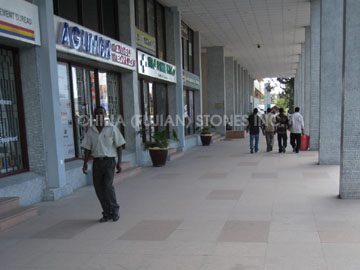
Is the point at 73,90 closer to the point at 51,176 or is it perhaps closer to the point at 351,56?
the point at 51,176

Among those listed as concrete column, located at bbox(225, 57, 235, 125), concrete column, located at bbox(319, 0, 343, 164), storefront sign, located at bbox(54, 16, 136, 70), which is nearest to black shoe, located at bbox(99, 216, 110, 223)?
storefront sign, located at bbox(54, 16, 136, 70)

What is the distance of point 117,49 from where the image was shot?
928cm

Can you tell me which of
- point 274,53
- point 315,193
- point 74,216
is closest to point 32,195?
point 74,216

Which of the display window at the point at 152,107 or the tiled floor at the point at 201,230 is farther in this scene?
the display window at the point at 152,107

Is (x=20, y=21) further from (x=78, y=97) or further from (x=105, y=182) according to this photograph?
(x=105, y=182)

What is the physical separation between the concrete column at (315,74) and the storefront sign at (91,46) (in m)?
6.70

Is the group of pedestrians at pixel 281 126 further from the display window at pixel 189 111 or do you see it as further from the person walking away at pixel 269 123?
the display window at pixel 189 111

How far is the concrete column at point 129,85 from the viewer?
10055mm

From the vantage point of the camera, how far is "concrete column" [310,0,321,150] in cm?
1266

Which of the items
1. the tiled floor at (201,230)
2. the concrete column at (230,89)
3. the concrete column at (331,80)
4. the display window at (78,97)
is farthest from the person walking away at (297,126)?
the concrete column at (230,89)

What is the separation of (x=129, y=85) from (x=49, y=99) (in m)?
3.97

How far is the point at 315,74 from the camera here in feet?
41.8

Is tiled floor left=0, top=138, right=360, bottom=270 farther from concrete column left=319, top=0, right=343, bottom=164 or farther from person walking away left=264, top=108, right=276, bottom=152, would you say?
person walking away left=264, top=108, right=276, bottom=152

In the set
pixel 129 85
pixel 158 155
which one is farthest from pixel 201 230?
pixel 129 85
